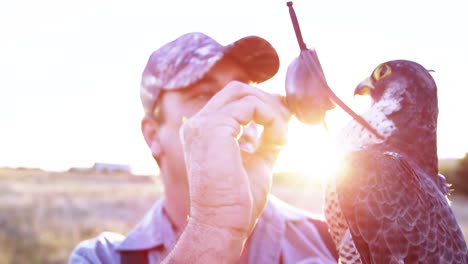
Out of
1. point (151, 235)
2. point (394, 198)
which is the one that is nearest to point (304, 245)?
point (151, 235)

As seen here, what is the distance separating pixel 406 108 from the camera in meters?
2.31

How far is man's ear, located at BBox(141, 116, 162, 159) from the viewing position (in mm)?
3389

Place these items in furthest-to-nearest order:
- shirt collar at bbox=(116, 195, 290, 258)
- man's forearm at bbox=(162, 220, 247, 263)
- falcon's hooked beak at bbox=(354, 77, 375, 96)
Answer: shirt collar at bbox=(116, 195, 290, 258)
falcon's hooked beak at bbox=(354, 77, 375, 96)
man's forearm at bbox=(162, 220, 247, 263)

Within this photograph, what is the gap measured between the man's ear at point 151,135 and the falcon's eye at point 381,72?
1.41m

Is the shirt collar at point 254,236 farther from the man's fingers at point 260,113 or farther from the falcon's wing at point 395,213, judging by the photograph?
the man's fingers at point 260,113

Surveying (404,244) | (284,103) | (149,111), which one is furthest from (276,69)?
(404,244)

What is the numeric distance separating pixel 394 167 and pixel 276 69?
134 centimetres

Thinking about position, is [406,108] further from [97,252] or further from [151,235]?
[97,252]

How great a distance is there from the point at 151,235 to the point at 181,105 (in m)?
0.79

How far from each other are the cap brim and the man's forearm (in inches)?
58.6

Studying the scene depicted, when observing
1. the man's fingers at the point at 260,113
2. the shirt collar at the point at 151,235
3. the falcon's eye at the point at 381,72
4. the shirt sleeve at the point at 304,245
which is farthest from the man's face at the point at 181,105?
the man's fingers at the point at 260,113

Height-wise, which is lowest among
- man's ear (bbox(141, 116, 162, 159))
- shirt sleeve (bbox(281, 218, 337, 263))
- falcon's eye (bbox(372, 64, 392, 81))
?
shirt sleeve (bbox(281, 218, 337, 263))

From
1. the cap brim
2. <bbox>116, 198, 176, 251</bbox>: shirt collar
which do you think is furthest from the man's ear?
the cap brim

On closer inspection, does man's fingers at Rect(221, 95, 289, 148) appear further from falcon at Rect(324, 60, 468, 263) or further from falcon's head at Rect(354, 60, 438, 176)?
falcon's head at Rect(354, 60, 438, 176)
